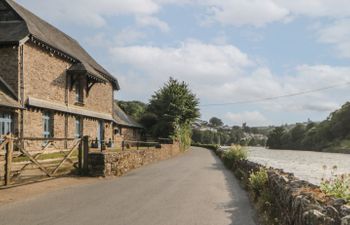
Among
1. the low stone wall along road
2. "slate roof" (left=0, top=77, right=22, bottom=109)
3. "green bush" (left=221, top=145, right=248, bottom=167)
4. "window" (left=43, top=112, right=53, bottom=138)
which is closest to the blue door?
"window" (left=43, top=112, right=53, bottom=138)

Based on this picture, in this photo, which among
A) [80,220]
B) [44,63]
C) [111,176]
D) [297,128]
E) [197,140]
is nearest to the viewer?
[80,220]

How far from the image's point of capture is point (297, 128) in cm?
5891

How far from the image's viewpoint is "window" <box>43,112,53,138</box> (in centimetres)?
2853

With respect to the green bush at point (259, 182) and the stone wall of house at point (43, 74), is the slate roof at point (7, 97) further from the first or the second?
the green bush at point (259, 182)

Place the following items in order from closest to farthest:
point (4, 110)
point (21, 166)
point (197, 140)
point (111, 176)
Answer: point (21, 166) → point (111, 176) → point (4, 110) → point (197, 140)

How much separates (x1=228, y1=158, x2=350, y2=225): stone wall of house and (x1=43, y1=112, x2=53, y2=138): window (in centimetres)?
2127

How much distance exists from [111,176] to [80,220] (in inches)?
404

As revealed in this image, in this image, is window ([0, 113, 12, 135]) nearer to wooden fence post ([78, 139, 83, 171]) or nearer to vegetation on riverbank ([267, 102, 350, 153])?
wooden fence post ([78, 139, 83, 171])

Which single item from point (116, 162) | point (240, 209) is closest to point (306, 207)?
point (240, 209)

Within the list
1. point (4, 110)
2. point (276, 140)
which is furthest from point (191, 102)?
point (4, 110)

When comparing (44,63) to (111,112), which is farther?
(111,112)

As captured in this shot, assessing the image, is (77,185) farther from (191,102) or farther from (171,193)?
(191,102)

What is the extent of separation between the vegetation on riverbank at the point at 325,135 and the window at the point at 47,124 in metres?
30.3

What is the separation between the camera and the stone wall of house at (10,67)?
25062mm
